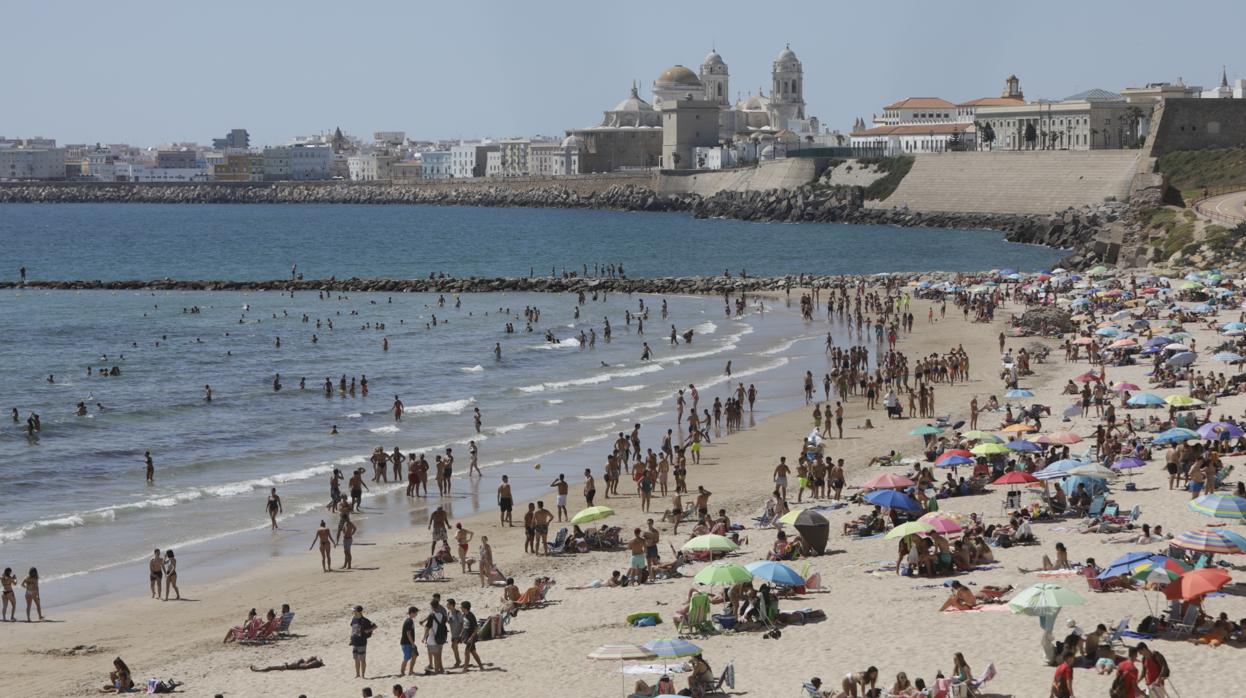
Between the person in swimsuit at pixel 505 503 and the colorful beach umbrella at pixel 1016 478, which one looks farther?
the person in swimsuit at pixel 505 503

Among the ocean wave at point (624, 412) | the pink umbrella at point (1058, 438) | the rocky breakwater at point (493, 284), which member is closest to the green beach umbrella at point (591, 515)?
the pink umbrella at point (1058, 438)

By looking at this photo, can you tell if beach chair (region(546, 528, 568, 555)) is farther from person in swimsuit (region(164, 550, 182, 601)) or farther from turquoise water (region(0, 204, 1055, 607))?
person in swimsuit (region(164, 550, 182, 601))

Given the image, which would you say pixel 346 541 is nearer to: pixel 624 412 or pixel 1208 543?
pixel 1208 543

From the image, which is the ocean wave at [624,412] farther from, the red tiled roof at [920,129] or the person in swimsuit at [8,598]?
the red tiled roof at [920,129]

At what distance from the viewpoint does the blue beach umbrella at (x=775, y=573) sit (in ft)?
52.7

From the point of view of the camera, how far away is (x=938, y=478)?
23281 mm

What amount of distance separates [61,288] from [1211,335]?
55846 millimetres

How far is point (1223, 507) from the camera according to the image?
16734mm

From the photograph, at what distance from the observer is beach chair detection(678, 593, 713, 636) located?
15617 millimetres

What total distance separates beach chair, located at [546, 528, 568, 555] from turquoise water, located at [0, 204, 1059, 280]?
52.9 meters

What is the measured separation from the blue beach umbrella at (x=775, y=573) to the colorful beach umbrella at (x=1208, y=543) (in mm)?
3897

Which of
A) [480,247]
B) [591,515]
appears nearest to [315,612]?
[591,515]

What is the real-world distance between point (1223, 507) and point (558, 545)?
28.1 ft

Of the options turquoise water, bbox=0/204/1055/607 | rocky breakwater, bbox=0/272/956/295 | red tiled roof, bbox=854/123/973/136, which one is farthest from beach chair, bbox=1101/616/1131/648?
red tiled roof, bbox=854/123/973/136
